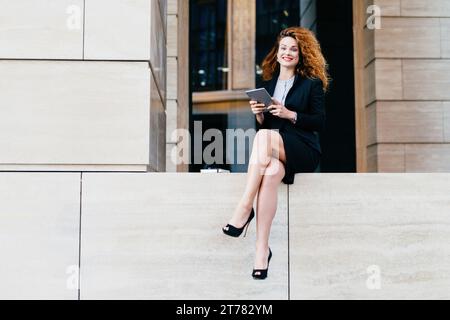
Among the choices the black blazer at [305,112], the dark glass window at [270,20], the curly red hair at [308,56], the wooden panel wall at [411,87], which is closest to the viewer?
the black blazer at [305,112]

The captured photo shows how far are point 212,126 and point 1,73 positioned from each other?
13.2ft

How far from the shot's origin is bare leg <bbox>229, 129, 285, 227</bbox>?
427 cm

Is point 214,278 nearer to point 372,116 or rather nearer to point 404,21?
point 372,116

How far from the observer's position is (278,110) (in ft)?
14.5

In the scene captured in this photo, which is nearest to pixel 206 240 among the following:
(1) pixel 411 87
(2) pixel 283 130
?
(2) pixel 283 130

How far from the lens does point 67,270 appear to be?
449cm

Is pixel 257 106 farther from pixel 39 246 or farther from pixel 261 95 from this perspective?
pixel 39 246

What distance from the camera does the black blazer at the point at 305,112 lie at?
4541 mm

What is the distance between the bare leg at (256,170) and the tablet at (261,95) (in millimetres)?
246

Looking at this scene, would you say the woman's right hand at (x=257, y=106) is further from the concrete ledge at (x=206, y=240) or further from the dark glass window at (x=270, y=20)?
the dark glass window at (x=270, y=20)

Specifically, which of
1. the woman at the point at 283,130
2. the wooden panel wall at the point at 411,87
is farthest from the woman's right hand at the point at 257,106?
the wooden panel wall at the point at 411,87
